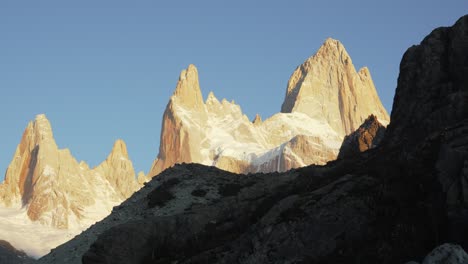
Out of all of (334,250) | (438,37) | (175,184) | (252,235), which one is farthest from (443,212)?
(175,184)

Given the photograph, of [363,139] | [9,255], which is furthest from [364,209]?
[9,255]

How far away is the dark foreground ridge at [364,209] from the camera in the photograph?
27281 millimetres

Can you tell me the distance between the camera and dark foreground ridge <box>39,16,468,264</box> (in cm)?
2728

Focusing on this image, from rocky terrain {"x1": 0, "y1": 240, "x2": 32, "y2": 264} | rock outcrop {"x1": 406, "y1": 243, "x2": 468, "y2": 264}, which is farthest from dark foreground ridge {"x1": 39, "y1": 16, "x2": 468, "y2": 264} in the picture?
rocky terrain {"x1": 0, "y1": 240, "x2": 32, "y2": 264}

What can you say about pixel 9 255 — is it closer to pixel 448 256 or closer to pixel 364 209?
pixel 364 209

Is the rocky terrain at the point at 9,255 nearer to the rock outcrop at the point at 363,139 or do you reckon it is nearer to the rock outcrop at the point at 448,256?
the rock outcrop at the point at 363,139

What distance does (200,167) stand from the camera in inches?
2373

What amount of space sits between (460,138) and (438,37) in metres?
20.1

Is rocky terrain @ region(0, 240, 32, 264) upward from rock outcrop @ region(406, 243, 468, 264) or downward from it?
upward

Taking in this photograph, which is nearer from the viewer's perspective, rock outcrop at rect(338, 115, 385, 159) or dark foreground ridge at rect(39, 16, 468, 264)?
dark foreground ridge at rect(39, 16, 468, 264)

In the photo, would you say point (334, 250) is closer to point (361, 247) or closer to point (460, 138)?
point (361, 247)

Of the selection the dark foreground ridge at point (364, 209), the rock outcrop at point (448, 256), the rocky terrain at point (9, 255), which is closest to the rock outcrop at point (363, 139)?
the dark foreground ridge at point (364, 209)

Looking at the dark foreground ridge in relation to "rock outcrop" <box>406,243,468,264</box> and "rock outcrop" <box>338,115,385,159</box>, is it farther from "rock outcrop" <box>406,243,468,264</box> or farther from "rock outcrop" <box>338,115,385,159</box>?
"rock outcrop" <box>338,115,385,159</box>

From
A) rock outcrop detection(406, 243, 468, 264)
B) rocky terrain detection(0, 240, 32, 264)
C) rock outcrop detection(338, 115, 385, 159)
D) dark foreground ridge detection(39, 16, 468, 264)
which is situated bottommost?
rock outcrop detection(406, 243, 468, 264)
